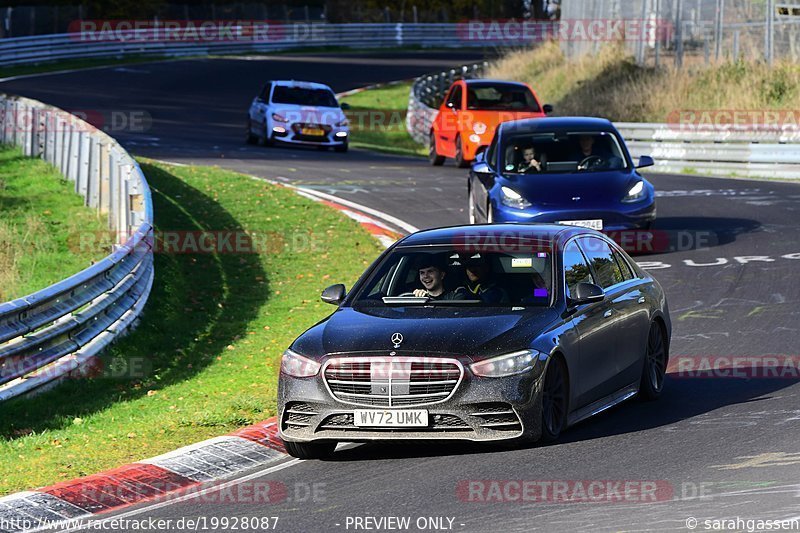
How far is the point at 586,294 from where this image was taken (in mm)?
9945

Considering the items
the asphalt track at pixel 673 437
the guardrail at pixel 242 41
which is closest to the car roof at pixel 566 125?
the asphalt track at pixel 673 437

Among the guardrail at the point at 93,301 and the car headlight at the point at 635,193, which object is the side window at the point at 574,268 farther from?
the car headlight at the point at 635,193

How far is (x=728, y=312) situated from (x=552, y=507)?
7243 millimetres

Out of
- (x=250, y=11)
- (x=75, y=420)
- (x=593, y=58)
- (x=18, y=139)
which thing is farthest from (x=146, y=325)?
(x=250, y=11)

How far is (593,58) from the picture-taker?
4406 cm

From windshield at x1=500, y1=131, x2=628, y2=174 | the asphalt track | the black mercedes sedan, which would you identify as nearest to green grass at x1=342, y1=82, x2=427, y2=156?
the asphalt track

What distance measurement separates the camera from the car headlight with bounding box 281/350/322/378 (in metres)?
9.38

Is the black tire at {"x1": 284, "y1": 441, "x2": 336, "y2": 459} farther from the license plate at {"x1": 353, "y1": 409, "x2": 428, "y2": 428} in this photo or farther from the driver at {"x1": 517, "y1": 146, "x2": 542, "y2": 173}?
the driver at {"x1": 517, "y1": 146, "x2": 542, "y2": 173}

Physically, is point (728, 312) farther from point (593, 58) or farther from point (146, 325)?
point (593, 58)

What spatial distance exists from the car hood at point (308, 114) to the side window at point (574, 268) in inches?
964

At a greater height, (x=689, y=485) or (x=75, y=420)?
(x=689, y=485)

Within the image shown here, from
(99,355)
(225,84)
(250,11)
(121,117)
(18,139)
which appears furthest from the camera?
(250,11)

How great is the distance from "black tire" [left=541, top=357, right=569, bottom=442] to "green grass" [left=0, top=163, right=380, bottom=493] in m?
2.40

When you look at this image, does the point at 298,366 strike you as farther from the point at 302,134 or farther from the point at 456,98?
the point at 302,134
